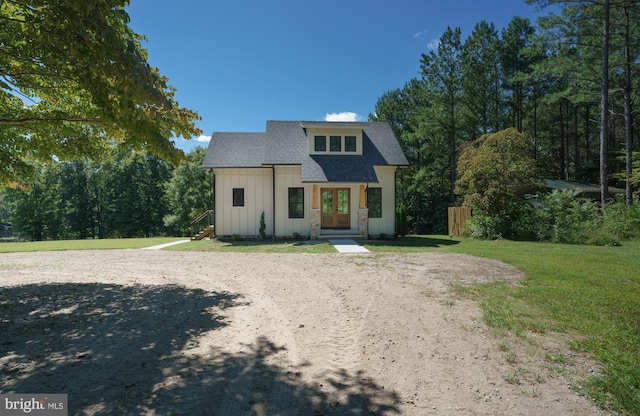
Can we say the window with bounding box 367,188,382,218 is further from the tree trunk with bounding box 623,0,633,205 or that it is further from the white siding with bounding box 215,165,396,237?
the tree trunk with bounding box 623,0,633,205

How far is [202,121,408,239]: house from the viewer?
53.2 feet

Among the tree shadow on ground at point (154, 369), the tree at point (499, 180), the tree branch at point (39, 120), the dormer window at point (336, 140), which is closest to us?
the tree shadow on ground at point (154, 369)

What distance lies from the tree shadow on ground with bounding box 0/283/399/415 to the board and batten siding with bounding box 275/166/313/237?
1126cm

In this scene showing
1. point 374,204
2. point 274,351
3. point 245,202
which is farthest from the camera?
point 374,204

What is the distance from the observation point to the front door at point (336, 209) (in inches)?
673

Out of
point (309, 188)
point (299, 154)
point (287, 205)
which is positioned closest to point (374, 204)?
point (309, 188)

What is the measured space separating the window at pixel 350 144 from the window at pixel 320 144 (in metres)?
1.16

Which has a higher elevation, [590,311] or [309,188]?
[309,188]

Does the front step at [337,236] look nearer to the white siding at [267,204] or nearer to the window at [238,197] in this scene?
the white siding at [267,204]

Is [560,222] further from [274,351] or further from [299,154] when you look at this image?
[274,351]

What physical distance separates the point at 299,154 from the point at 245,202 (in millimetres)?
3827

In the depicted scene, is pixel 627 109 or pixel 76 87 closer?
pixel 76 87

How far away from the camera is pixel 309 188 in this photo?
650 inches

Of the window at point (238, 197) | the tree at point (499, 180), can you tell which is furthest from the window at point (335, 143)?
the tree at point (499, 180)
